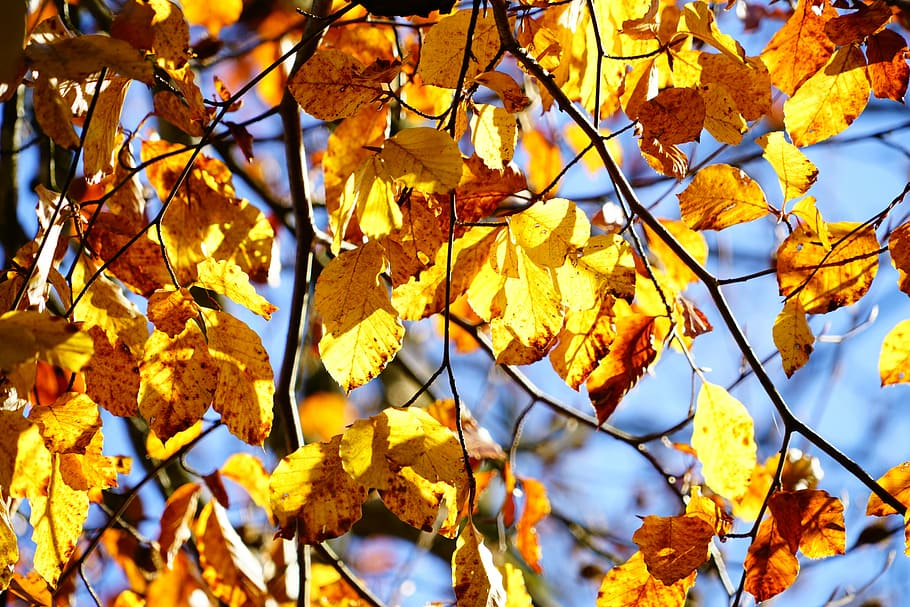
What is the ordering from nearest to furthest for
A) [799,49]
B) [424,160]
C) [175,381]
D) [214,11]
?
[424,160], [175,381], [799,49], [214,11]

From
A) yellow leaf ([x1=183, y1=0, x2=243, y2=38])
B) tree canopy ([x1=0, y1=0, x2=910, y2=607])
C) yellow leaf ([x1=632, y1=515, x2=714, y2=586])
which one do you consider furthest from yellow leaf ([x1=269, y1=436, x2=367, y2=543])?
yellow leaf ([x1=183, y1=0, x2=243, y2=38])

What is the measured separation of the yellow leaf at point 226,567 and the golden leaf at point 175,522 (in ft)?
0.15

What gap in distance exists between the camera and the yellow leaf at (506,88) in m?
0.69

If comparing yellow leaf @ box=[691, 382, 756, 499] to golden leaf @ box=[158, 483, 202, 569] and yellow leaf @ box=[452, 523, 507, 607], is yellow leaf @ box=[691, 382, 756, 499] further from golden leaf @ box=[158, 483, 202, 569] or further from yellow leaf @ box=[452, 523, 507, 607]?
golden leaf @ box=[158, 483, 202, 569]

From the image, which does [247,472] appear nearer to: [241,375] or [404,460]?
[241,375]

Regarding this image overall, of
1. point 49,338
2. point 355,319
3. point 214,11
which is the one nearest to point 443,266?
point 355,319

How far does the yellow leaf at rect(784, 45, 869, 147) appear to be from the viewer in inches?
31.6

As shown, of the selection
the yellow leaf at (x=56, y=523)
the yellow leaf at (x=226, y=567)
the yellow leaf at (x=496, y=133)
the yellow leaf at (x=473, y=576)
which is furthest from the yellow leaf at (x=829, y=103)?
the yellow leaf at (x=226, y=567)

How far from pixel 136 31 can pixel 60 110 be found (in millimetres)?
112

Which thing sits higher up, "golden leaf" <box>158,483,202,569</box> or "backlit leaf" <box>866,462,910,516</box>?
"backlit leaf" <box>866,462,910,516</box>

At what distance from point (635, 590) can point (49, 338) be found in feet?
1.95

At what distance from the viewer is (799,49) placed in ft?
2.73

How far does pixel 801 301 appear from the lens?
0.77m

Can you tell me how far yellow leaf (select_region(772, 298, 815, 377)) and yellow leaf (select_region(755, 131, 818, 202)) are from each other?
117 mm
